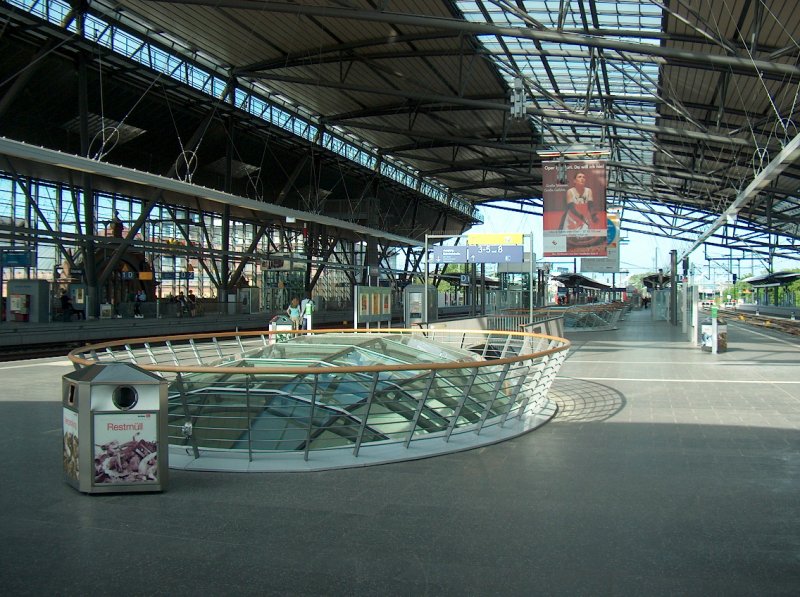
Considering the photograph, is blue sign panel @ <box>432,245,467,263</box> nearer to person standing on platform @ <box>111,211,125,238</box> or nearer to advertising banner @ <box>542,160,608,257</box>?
advertising banner @ <box>542,160,608,257</box>

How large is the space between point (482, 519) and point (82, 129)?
75.4 ft

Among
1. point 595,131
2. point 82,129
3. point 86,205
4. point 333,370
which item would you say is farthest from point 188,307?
point 333,370

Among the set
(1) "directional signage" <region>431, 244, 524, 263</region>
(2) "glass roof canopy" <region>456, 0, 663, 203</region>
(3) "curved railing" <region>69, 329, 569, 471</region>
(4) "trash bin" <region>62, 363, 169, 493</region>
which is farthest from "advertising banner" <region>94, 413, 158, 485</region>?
(2) "glass roof canopy" <region>456, 0, 663, 203</region>

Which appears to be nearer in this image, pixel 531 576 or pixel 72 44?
pixel 531 576

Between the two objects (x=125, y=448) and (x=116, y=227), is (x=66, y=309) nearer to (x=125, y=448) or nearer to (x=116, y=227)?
(x=116, y=227)

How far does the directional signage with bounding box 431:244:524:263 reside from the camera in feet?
56.0

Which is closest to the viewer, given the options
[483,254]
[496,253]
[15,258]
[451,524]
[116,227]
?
[451,524]

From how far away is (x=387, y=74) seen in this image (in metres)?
28.4

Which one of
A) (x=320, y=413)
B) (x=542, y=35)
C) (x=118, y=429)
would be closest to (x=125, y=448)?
(x=118, y=429)

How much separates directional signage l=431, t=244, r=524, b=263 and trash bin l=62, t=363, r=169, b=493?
41.6ft

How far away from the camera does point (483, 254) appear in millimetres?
17359

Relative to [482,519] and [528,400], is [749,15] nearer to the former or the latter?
[528,400]

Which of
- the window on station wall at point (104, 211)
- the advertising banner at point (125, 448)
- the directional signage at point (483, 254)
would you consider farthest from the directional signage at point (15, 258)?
the advertising banner at point (125, 448)

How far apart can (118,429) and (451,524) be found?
2.63 metres
